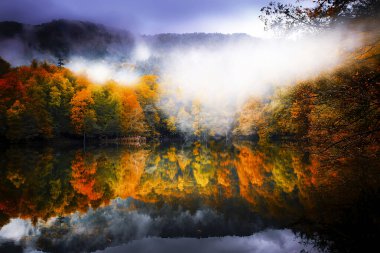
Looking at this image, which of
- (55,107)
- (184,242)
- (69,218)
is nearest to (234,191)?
(184,242)

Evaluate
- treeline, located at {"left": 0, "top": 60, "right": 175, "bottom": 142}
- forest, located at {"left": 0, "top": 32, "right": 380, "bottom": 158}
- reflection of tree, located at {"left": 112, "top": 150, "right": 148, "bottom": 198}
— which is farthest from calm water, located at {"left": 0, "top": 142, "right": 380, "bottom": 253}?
treeline, located at {"left": 0, "top": 60, "right": 175, "bottom": 142}

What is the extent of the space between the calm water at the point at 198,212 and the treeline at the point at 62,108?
31884 millimetres

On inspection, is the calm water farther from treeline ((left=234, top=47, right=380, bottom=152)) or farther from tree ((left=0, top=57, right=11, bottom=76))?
tree ((left=0, top=57, right=11, bottom=76))

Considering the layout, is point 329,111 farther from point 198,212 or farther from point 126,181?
point 126,181

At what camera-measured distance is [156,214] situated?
9.41 metres

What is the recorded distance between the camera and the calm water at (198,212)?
677 centimetres

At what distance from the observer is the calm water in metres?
6.77

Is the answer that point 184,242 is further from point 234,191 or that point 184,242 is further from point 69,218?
point 234,191

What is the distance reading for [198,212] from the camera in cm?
952

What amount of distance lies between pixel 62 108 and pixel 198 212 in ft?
161

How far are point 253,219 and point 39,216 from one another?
6200mm

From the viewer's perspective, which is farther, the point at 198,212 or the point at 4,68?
the point at 4,68

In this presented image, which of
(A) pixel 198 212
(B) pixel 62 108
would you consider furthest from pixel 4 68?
(A) pixel 198 212

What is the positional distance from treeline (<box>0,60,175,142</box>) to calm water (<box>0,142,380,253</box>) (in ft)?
105
